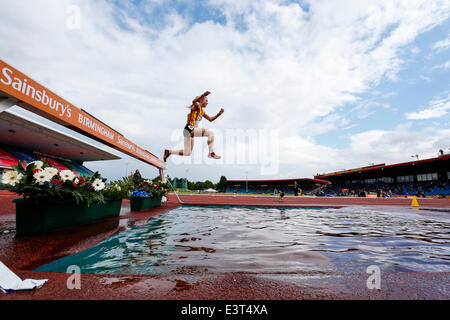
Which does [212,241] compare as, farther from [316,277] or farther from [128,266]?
[316,277]

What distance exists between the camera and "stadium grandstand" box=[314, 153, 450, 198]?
113 ft

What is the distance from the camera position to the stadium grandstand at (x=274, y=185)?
171 feet

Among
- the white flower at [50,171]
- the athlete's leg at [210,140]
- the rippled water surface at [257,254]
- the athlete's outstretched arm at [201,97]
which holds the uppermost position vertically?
the athlete's outstretched arm at [201,97]

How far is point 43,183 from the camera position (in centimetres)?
342

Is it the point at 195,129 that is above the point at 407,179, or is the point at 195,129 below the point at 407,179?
above

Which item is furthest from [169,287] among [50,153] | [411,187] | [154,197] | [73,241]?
[411,187]

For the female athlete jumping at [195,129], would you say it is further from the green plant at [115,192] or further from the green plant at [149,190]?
the green plant at [149,190]

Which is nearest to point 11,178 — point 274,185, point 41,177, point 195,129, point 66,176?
point 41,177

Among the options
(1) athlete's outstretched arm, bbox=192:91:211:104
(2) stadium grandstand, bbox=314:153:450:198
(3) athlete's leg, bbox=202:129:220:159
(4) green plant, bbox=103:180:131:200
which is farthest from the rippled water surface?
(2) stadium grandstand, bbox=314:153:450:198

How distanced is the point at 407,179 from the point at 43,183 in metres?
54.3

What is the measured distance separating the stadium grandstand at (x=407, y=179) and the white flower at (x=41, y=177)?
117ft

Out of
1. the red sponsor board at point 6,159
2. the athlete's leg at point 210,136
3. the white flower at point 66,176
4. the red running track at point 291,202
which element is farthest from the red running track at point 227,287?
the red sponsor board at point 6,159

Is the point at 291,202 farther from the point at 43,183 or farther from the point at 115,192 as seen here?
the point at 43,183
